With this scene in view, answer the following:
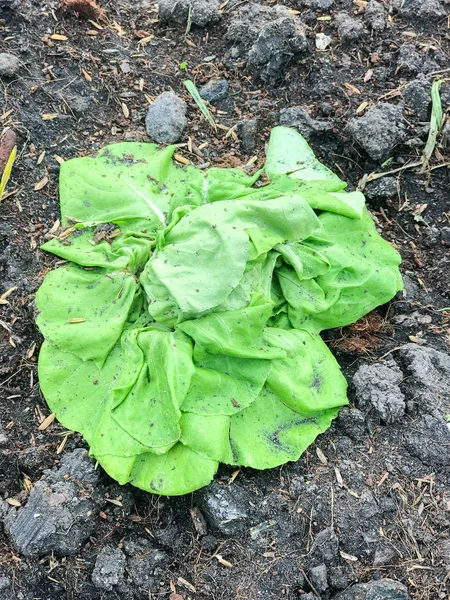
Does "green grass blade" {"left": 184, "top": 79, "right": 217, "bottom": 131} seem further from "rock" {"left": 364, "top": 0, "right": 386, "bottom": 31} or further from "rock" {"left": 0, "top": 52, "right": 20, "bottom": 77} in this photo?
"rock" {"left": 364, "top": 0, "right": 386, "bottom": 31}

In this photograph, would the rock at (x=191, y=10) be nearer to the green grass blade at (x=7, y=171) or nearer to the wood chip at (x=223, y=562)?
the green grass blade at (x=7, y=171)

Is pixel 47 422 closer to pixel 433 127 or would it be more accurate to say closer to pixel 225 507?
pixel 225 507

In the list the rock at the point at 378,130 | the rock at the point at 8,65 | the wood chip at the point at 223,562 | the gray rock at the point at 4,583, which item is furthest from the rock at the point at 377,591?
the rock at the point at 8,65

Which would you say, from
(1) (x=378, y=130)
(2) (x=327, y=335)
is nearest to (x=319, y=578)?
(2) (x=327, y=335)

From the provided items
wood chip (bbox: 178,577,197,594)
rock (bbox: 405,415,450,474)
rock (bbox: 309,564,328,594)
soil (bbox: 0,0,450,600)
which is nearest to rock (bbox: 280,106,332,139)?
soil (bbox: 0,0,450,600)

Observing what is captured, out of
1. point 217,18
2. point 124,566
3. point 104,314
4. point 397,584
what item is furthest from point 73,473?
point 217,18

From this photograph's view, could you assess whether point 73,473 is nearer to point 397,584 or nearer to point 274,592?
point 274,592
